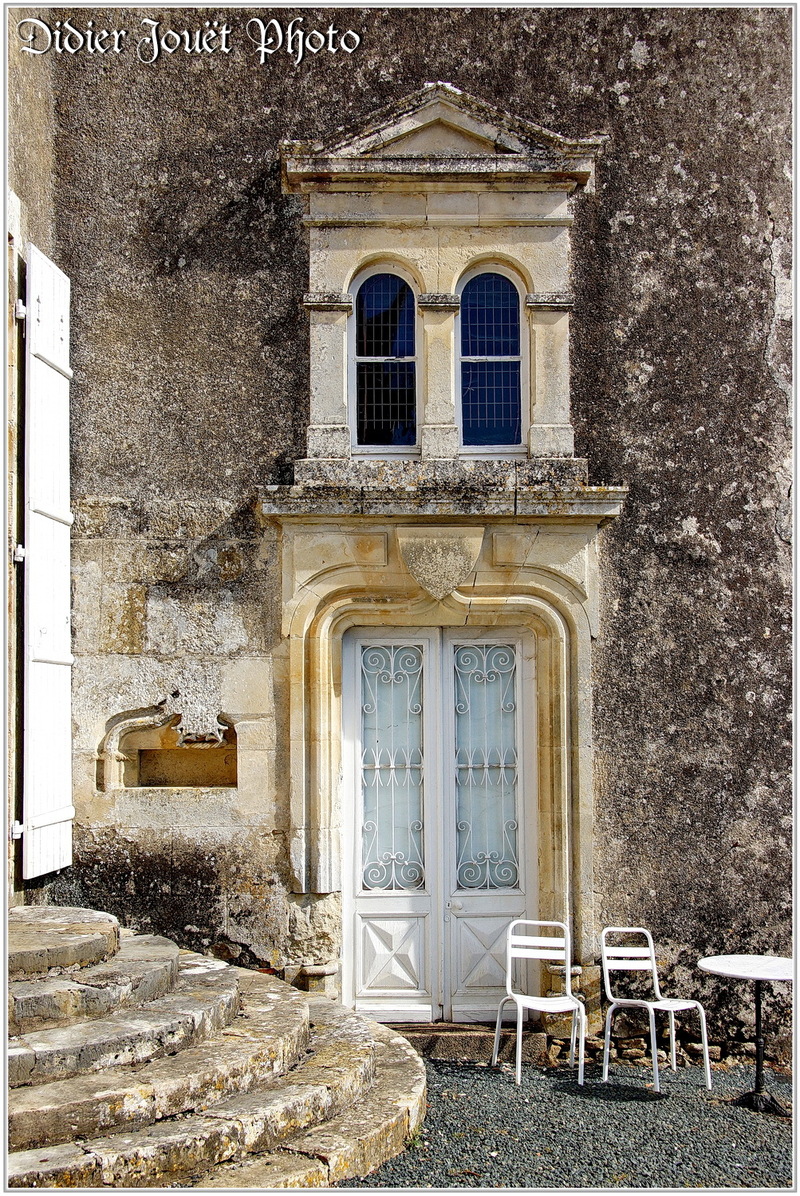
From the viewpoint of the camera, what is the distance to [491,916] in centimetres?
605

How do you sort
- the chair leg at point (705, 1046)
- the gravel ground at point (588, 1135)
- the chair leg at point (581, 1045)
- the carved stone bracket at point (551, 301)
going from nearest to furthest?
the gravel ground at point (588, 1135) < the chair leg at point (581, 1045) < the chair leg at point (705, 1046) < the carved stone bracket at point (551, 301)

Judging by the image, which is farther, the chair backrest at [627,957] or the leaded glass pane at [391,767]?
the leaded glass pane at [391,767]

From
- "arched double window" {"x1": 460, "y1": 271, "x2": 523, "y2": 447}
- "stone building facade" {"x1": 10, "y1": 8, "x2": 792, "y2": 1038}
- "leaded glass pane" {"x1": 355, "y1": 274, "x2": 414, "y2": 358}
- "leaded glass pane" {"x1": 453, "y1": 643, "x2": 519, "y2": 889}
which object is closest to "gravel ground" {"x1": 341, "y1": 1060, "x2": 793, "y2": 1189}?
"stone building facade" {"x1": 10, "y1": 8, "x2": 792, "y2": 1038}

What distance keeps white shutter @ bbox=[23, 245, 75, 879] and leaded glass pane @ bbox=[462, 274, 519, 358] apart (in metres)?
2.32

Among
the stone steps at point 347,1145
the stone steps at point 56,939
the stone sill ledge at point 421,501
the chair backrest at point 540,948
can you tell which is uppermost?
the stone sill ledge at point 421,501

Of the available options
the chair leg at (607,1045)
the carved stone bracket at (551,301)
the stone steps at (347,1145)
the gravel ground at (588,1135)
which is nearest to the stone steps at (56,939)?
the stone steps at (347,1145)

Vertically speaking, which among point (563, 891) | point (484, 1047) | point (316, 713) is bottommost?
point (484, 1047)

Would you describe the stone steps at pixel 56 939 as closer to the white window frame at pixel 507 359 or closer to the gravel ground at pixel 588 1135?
the gravel ground at pixel 588 1135

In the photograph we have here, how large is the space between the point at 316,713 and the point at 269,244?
2.72 meters

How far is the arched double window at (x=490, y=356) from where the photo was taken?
620 cm

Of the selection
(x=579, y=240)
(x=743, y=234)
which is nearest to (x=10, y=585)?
(x=579, y=240)

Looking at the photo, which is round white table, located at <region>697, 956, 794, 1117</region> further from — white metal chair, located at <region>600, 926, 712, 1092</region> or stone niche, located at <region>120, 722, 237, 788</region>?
stone niche, located at <region>120, 722, 237, 788</region>

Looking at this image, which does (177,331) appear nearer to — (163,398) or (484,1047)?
(163,398)

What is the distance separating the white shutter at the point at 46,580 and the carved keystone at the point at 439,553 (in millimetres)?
1889
